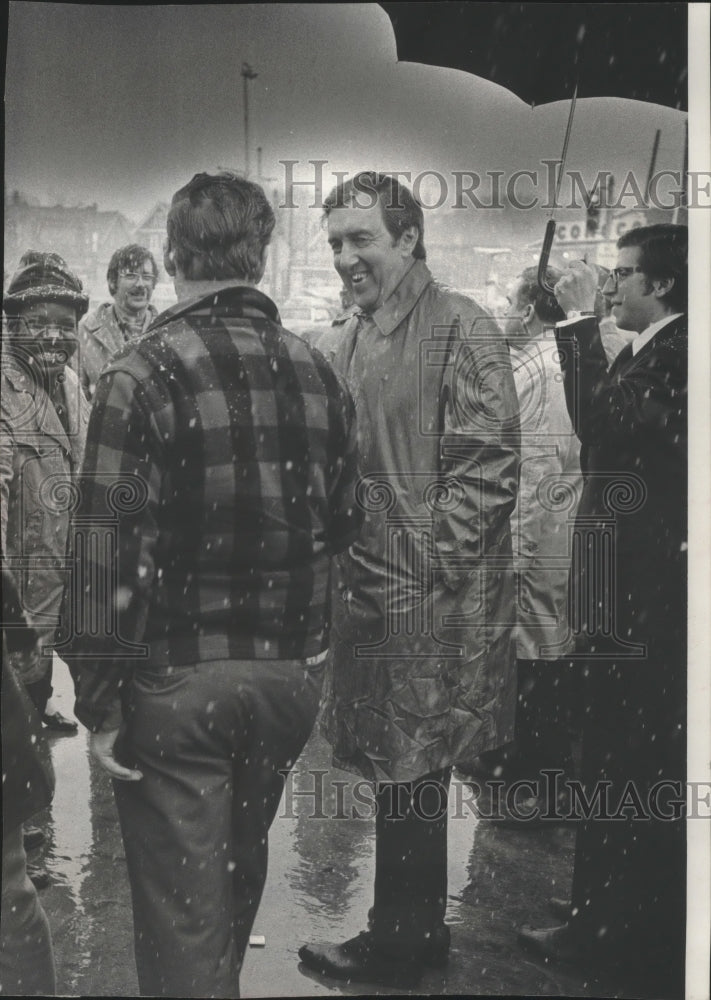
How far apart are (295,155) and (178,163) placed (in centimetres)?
36

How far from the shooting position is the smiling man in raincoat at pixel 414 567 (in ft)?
12.1

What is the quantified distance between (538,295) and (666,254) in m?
0.44

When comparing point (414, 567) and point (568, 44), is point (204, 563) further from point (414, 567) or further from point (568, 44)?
point (568, 44)

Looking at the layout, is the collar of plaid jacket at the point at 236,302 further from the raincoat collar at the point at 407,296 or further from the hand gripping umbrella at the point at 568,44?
the hand gripping umbrella at the point at 568,44

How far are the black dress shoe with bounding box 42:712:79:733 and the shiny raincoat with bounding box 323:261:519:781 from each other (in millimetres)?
815

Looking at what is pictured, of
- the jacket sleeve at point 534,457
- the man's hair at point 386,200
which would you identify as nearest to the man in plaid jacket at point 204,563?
the man's hair at point 386,200

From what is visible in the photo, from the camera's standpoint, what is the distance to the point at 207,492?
3.26 meters

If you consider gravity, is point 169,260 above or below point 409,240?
below

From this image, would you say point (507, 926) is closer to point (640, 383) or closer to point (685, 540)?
point (685, 540)

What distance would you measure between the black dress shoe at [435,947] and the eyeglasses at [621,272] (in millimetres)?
2099

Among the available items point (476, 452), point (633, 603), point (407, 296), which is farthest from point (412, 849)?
point (407, 296)

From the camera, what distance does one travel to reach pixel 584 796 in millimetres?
3826

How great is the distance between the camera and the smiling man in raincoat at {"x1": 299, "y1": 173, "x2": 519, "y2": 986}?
3699 millimetres

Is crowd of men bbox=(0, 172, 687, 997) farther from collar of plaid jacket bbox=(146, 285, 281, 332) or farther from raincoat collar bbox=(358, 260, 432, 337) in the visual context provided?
collar of plaid jacket bbox=(146, 285, 281, 332)
